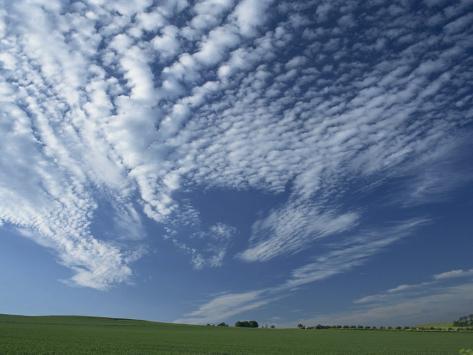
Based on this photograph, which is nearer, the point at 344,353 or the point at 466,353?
the point at 466,353

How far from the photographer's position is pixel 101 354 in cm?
3002

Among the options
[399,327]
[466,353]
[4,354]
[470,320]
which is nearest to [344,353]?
[4,354]

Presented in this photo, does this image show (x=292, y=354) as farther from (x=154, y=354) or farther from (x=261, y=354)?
(x=154, y=354)

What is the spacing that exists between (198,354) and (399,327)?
153 meters

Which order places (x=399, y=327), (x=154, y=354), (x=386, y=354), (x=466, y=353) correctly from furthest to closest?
(x=399, y=327), (x=386, y=354), (x=154, y=354), (x=466, y=353)

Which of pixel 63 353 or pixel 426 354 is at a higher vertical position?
pixel 63 353

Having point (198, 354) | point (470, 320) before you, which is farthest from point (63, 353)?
point (470, 320)

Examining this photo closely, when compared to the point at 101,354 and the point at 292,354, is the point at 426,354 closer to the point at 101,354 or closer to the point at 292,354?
the point at 292,354

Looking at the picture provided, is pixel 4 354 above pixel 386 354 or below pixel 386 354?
above

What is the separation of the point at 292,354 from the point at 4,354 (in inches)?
997

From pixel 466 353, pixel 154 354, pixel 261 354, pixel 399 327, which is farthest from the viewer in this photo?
pixel 399 327

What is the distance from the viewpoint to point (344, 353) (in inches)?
1656

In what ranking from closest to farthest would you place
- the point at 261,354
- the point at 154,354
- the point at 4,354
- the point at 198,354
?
1. the point at 4,354
2. the point at 154,354
3. the point at 198,354
4. the point at 261,354

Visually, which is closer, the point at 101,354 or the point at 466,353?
the point at 466,353
